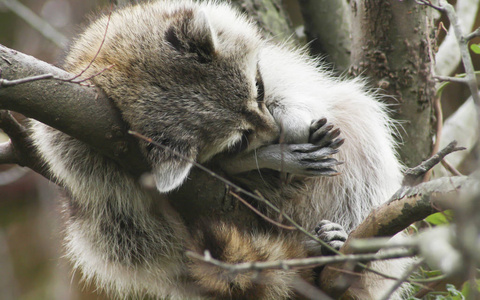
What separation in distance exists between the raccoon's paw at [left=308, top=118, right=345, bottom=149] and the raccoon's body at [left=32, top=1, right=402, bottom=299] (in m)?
0.03

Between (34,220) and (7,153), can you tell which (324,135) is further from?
(34,220)

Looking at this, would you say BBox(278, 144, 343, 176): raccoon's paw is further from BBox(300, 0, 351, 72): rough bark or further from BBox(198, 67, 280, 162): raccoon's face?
Result: BBox(300, 0, 351, 72): rough bark

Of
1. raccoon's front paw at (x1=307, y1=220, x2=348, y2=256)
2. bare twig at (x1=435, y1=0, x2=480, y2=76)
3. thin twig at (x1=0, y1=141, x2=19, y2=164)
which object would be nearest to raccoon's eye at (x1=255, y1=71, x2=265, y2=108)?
raccoon's front paw at (x1=307, y1=220, x2=348, y2=256)

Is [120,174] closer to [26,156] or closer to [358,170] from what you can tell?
[26,156]

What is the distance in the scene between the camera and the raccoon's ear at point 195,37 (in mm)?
2193

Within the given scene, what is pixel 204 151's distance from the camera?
7.13 ft

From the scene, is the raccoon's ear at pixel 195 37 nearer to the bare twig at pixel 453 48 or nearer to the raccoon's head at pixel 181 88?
the raccoon's head at pixel 181 88

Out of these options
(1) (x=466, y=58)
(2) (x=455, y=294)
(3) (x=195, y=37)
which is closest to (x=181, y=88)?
(3) (x=195, y=37)

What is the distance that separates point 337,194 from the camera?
8.61 feet

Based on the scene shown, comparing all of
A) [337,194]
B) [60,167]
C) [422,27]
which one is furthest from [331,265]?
[422,27]

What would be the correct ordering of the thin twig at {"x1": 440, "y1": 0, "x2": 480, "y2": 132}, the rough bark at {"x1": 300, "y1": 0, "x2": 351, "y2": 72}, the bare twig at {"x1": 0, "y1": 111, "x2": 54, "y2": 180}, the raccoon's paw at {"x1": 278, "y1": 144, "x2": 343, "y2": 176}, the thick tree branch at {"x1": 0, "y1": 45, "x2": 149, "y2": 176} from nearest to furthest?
the thin twig at {"x1": 440, "y1": 0, "x2": 480, "y2": 132}
the thick tree branch at {"x1": 0, "y1": 45, "x2": 149, "y2": 176}
the raccoon's paw at {"x1": 278, "y1": 144, "x2": 343, "y2": 176}
the bare twig at {"x1": 0, "y1": 111, "x2": 54, "y2": 180}
the rough bark at {"x1": 300, "y1": 0, "x2": 351, "y2": 72}

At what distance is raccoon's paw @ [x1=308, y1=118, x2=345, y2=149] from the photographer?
218 centimetres

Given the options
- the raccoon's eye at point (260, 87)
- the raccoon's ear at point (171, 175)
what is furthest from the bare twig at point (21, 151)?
the raccoon's eye at point (260, 87)

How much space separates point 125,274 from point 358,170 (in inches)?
55.2
